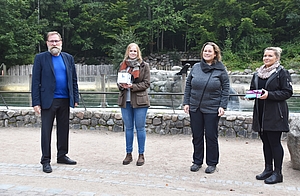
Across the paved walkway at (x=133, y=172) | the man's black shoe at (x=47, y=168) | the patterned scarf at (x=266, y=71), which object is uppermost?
the patterned scarf at (x=266, y=71)

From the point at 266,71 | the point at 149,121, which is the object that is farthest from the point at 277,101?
the point at 149,121

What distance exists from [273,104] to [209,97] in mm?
700

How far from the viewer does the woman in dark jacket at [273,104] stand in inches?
135

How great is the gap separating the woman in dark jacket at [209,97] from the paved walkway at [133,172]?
38 centimetres

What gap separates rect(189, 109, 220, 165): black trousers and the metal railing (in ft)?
8.74

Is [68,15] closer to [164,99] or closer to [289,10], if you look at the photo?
[289,10]

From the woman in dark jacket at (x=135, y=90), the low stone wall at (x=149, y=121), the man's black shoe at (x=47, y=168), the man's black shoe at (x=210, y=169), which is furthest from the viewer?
the low stone wall at (x=149, y=121)

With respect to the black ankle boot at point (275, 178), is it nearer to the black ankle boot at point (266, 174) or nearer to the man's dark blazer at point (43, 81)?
the black ankle boot at point (266, 174)

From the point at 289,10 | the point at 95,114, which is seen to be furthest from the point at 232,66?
the point at 95,114

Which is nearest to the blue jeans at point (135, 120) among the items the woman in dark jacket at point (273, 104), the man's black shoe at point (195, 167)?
the man's black shoe at point (195, 167)

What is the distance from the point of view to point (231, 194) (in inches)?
123

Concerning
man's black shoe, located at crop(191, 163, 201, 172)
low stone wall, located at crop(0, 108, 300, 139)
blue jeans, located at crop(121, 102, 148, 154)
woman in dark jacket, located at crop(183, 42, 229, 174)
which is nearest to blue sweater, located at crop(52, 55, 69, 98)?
blue jeans, located at crop(121, 102, 148, 154)

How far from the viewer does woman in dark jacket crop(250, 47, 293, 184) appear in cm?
343

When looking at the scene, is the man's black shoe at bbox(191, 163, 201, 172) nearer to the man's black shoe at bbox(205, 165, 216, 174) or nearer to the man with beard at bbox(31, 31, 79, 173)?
the man's black shoe at bbox(205, 165, 216, 174)
